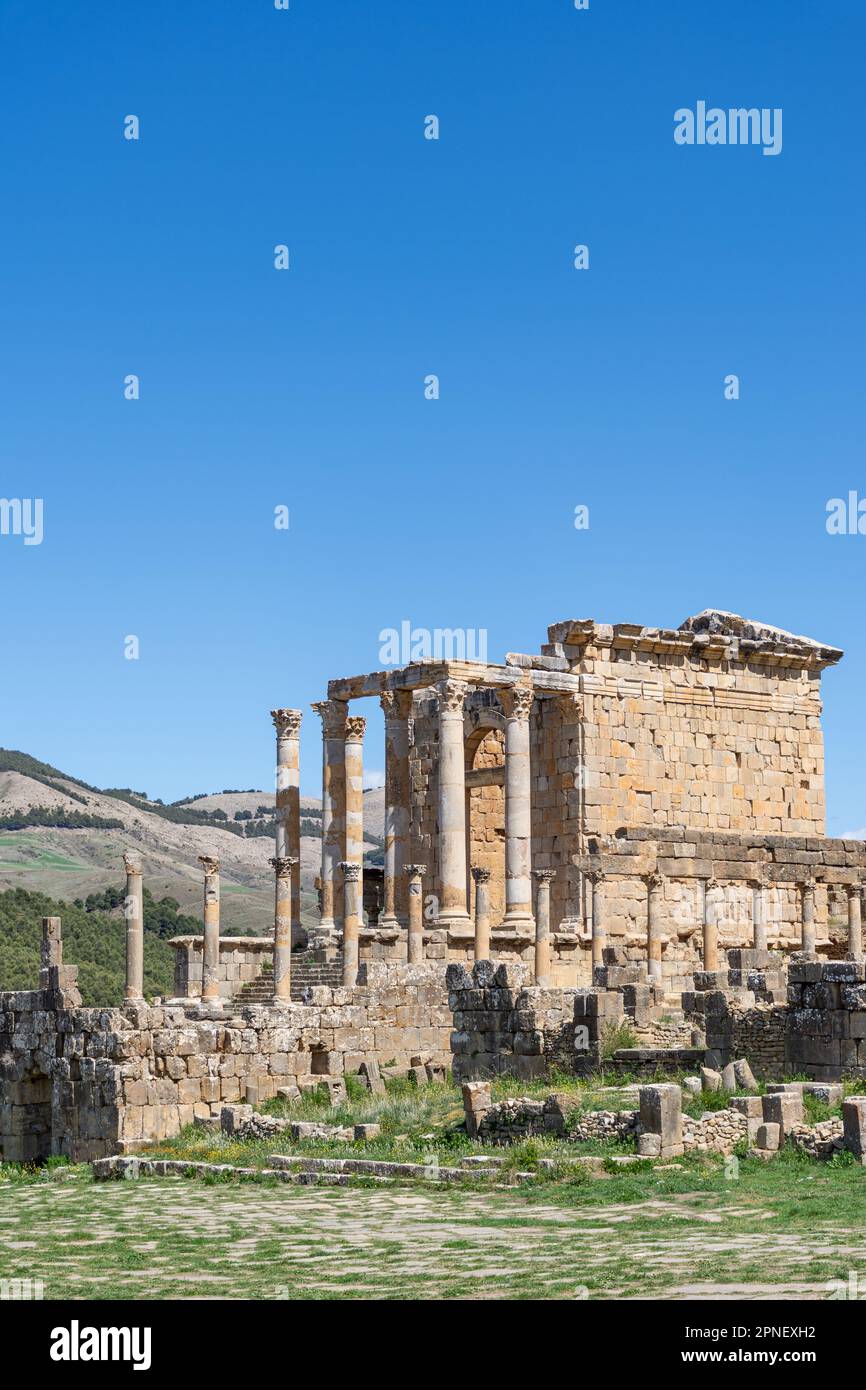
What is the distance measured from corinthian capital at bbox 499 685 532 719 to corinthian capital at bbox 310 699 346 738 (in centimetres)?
399

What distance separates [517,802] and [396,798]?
14.0 feet

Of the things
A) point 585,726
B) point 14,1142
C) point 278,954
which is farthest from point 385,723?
point 14,1142

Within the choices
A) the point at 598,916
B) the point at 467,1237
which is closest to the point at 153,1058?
the point at 467,1237

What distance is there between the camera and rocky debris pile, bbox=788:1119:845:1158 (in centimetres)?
1592

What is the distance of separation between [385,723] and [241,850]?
98.4 m

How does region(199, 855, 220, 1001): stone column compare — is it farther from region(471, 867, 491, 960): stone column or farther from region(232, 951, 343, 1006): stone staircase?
region(471, 867, 491, 960): stone column

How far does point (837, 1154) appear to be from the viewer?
15805mm

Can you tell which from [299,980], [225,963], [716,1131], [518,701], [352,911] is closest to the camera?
[716,1131]

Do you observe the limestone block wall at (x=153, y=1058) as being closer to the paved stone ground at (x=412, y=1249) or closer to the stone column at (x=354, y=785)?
the paved stone ground at (x=412, y=1249)

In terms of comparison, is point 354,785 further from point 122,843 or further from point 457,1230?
point 122,843

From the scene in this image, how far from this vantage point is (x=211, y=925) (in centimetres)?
3550

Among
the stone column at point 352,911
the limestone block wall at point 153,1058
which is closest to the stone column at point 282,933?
the stone column at point 352,911

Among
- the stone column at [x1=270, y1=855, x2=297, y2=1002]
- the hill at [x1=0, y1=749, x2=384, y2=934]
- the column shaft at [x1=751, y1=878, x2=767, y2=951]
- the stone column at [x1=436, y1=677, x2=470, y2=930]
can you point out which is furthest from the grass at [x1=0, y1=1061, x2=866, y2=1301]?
the hill at [x1=0, y1=749, x2=384, y2=934]
